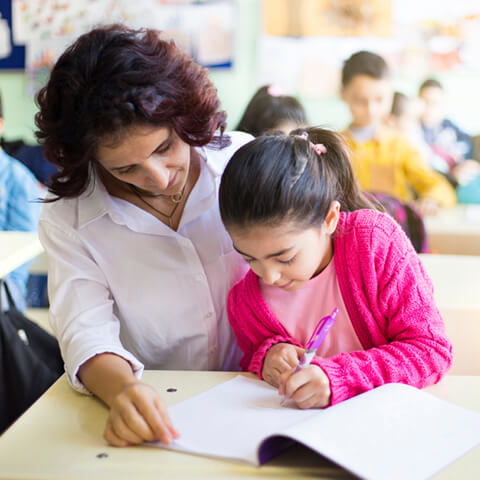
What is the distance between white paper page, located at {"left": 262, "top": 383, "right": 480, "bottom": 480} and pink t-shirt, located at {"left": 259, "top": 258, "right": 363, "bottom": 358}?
194mm

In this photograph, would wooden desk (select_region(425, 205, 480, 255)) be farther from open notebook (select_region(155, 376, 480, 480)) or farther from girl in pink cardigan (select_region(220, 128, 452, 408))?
open notebook (select_region(155, 376, 480, 480))

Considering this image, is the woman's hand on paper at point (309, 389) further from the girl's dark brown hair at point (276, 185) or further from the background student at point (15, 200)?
the background student at point (15, 200)

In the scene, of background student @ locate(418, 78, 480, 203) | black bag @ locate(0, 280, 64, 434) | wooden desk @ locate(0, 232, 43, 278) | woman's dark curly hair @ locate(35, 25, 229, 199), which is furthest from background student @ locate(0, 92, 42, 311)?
background student @ locate(418, 78, 480, 203)

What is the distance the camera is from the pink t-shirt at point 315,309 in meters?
1.12

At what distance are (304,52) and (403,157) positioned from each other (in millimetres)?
1126

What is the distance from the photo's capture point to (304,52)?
4000mm

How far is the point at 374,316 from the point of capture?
1.08 metres

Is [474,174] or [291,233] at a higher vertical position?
[291,233]

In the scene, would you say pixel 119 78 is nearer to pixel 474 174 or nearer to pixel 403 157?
pixel 403 157

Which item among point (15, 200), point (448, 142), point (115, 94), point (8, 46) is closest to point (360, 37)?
point (448, 142)

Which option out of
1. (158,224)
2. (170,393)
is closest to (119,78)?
(158,224)

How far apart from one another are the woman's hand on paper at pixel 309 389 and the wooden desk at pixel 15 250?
968 millimetres

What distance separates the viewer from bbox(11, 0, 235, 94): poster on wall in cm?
405

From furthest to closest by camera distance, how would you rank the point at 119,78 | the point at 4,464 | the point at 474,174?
1. the point at 474,174
2. the point at 119,78
3. the point at 4,464
